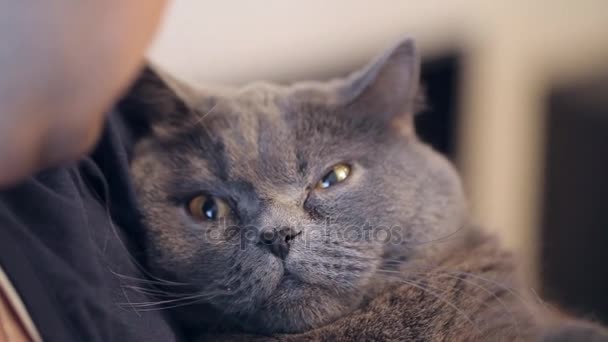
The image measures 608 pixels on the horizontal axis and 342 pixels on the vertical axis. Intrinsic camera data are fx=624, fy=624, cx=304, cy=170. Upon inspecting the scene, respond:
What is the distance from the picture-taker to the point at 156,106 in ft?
2.83

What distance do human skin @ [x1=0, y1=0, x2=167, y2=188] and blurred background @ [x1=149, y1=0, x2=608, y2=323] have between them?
205cm

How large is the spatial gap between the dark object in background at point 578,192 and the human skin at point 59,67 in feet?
7.43

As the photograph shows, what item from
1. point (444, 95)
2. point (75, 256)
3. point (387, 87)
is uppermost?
point (444, 95)

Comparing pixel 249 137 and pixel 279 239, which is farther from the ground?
pixel 249 137

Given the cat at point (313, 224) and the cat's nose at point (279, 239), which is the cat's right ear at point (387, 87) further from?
the cat's nose at point (279, 239)

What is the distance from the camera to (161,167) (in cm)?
83

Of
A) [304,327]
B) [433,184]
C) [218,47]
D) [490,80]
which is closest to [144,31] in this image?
[304,327]

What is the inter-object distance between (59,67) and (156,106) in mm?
533

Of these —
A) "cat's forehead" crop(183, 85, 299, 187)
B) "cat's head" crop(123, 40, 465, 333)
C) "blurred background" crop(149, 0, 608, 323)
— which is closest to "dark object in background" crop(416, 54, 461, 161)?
"blurred background" crop(149, 0, 608, 323)

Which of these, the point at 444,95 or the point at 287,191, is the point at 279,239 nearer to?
the point at 287,191

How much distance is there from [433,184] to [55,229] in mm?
546

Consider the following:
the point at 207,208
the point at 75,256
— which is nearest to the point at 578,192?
the point at 207,208

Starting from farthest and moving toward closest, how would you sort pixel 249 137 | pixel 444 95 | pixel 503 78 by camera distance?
pixel 503 78 → pixel 444 95 → pixel 249 137

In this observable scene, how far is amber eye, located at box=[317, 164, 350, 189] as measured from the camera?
0.78m
